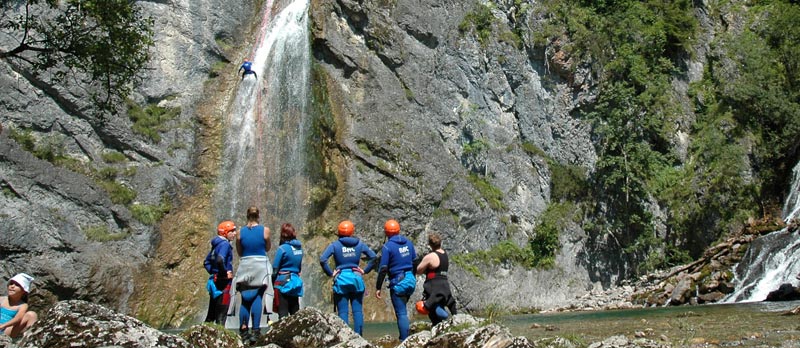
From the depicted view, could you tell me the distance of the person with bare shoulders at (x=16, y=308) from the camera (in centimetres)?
662

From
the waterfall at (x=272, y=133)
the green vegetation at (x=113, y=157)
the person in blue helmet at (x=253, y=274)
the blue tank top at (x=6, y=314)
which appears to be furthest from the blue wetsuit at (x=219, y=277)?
the green vegetation at (x=113, y=157)

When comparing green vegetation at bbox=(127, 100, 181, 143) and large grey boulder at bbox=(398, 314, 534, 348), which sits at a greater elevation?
large grey boulder at bbox=(398, 314, 534, 348)

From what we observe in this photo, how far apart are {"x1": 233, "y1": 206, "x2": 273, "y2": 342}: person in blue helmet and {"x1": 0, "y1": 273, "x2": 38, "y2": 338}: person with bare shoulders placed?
229 cm

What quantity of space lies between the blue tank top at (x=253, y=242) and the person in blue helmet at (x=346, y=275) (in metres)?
0.71

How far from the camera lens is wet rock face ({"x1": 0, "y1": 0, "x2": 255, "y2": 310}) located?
1627 centimetres

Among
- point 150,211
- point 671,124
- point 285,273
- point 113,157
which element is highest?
point 671,124

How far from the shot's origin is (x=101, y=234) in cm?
1738

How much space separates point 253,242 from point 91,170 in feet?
37.8

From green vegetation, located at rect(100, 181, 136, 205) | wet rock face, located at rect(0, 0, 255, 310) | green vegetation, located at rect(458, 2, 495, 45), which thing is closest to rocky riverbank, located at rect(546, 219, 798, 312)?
green vegetation, located at rect(458, 2, 495, 45)

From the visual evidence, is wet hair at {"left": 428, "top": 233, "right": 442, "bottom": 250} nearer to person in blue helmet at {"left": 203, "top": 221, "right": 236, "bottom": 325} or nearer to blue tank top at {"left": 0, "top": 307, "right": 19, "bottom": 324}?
person in blue helmet at {"left": 203, "top": 221, "right": 236, "bottom": 325}

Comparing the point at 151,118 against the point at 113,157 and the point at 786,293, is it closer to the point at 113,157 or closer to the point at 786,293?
the point at 113,157

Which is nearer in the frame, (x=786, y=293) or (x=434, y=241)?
(x=434, y=241)

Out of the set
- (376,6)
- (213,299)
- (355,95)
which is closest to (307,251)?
(355,95)

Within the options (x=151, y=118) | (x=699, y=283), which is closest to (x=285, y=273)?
(x=699, y=283)
